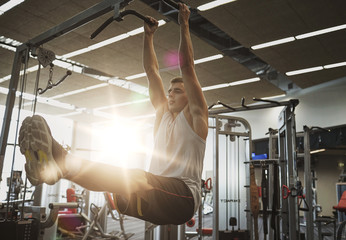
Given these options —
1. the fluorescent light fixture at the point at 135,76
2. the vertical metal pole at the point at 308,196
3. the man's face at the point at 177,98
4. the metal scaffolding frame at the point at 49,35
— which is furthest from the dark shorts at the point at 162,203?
the fluorescent light fixture at the point at 135,76

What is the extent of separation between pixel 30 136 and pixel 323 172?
11.1 meters

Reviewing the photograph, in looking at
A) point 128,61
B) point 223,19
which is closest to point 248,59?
point 223,19

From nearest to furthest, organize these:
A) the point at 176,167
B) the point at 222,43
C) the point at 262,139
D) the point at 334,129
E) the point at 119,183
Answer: the point at 119,183
the point at 176,167
the point at 222,43
the point at 334,129
the point at 262,139

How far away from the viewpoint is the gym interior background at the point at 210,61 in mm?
5125

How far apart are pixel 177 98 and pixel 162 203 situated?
628 mm

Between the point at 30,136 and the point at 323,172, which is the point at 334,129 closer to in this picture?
the point at 323,172

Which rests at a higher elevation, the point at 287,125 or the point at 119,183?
the point at 287,125

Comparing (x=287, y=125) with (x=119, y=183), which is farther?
(x=287, y=125)

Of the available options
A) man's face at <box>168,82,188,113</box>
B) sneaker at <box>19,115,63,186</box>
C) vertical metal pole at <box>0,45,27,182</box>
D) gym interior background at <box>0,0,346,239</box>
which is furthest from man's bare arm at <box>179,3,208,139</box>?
vertical metal pole at <box>0,45,27,182</box>

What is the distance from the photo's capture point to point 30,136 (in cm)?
137

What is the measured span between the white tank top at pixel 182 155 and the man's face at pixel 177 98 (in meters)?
0.11

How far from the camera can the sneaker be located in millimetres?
1283

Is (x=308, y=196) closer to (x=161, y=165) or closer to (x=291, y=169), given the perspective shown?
(x=291, y=169)

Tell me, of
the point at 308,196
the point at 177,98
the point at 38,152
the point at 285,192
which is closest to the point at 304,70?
the point at 308,196
